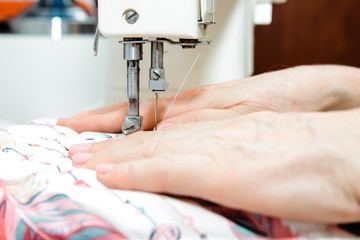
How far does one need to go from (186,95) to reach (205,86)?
4 centimetres

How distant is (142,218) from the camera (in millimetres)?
401

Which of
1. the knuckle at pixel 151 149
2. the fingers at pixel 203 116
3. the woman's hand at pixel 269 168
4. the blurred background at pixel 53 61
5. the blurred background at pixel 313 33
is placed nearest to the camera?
the woman's hand at pixel 269 168

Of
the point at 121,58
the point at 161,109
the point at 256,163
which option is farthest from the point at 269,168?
the point at 121,58

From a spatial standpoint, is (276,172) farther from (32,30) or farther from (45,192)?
(32,30)

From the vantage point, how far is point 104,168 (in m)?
0.48

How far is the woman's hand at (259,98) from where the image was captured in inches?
26.2

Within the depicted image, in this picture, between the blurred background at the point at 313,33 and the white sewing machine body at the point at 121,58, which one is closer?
the white sewing machine body at the point at 121,58

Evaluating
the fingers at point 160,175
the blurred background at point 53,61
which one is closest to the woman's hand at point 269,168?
the fingers at point 160,175

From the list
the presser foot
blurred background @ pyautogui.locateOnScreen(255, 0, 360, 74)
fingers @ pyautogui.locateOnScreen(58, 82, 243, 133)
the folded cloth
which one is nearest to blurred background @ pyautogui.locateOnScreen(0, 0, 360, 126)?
fingers @ pyautogui.locateOnScreen(58, 82, 243, 133)

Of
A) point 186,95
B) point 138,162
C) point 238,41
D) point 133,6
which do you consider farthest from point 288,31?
point 138,162

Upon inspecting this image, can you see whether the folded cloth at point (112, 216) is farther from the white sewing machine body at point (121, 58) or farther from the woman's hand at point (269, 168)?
the white sewing machine body at point (121, 58)

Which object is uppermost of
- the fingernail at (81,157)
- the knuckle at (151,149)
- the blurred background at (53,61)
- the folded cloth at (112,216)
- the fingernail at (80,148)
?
the blurred background at (53,61)

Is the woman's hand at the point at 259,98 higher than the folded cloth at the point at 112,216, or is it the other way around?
the woman's hand at the point at 259,98

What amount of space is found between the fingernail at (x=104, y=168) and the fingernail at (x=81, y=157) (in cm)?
6
